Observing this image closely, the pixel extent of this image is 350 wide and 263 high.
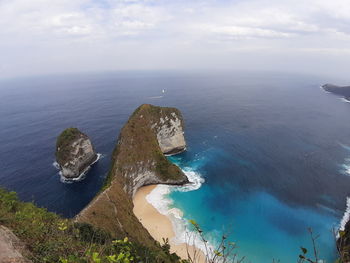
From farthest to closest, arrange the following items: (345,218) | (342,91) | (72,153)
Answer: (342,91) → (72,153) → (345,218)

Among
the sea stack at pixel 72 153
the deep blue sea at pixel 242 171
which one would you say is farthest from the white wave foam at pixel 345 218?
the sea stack at pixel 72 153

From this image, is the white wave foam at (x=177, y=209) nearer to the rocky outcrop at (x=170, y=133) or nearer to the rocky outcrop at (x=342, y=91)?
the rocky outcrop at (x=170, y=133)

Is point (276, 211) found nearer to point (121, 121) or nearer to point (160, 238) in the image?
point (160, 238)

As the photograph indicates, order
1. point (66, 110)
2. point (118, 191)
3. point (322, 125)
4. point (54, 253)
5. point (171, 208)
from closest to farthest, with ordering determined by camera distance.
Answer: point (54, 253) → point (118, 191) → point (171, 208) → point (322, 125) → point (66, 110)

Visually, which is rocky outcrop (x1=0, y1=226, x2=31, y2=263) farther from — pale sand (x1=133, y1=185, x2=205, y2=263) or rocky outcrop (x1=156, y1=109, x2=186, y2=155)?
rocky outcrop (x1=156, y1=109, x2=186, y2=155)

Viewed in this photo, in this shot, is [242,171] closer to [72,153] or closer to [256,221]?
[256,221]

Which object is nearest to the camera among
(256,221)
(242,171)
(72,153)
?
(256,221)

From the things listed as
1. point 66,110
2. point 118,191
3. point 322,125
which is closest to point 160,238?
point 118,191

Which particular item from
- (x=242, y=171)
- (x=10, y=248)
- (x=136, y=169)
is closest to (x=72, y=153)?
(x=136, y=169)
